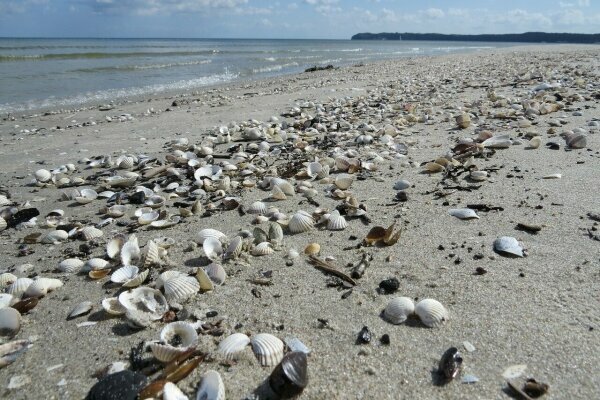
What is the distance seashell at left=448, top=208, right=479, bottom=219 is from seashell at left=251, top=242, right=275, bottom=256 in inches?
56.4

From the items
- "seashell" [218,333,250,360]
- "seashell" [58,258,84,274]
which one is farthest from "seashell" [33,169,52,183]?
"seashell" [218,333,250,360]

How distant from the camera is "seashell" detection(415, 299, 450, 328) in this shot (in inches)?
83.4

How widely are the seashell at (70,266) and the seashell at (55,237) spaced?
515 mm

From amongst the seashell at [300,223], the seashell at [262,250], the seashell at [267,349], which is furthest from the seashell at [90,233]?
the seashell at [267,349]

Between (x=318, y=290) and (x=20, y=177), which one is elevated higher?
(x=318, y=290)

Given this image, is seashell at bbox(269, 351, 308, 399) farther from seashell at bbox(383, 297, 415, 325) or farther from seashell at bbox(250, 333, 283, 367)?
seashell at bbox(383, 297, 415, 325)

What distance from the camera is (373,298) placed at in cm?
238

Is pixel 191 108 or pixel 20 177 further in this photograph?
pixel 191 108

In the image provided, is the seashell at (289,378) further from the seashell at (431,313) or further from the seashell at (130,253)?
the seashell at (130,253)

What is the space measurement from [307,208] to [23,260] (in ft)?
6.88

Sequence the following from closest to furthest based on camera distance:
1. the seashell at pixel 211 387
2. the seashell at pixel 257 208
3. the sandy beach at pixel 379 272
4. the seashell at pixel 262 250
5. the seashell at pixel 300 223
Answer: the seashell at pixel 211 387, the sandy beach at pixel 379 272, the seashell at pixel 262 250, the seashell at pixel 300 223, the seashell at pixel 257 208

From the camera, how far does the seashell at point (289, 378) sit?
5.67 ft

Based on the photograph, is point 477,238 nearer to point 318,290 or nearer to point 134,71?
point 318,290

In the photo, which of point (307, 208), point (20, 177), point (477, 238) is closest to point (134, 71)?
point (20, 177)
